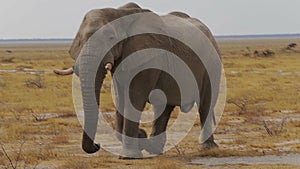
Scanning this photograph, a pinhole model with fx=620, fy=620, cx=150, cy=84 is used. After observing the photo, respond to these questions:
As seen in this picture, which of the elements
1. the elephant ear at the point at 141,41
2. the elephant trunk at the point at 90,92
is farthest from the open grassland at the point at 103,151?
the elephant ear at the point at 141,41

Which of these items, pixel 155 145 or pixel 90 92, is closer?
pixel 90 92

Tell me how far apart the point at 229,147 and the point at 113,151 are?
2346 millimetres

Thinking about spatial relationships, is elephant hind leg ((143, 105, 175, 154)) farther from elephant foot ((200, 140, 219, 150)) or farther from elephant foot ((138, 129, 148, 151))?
elephant foot ((200, 140, 219, 150))

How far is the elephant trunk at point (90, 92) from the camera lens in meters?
8.38

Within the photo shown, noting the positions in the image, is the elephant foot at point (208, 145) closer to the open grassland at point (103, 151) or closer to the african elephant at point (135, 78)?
the african elephant at point (135, 78)

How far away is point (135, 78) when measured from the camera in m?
9.98

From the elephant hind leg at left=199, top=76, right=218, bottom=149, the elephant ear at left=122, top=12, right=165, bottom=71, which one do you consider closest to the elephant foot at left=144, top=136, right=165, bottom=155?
the elephant hind leg at left=199, top=76, right=218, bottom=149

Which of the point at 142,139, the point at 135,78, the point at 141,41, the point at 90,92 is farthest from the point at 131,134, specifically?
the point at 90,92

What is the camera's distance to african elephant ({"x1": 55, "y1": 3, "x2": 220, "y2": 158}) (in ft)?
28.8

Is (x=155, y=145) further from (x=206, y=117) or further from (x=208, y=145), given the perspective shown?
(x=206, y=117)

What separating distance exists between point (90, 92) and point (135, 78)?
171cm

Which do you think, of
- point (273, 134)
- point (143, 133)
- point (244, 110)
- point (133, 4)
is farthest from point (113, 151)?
point (244, 110)

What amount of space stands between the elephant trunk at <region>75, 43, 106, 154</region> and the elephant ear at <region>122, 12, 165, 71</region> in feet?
3.11

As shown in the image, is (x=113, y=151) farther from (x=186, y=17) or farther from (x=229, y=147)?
(x=186, y=17)
